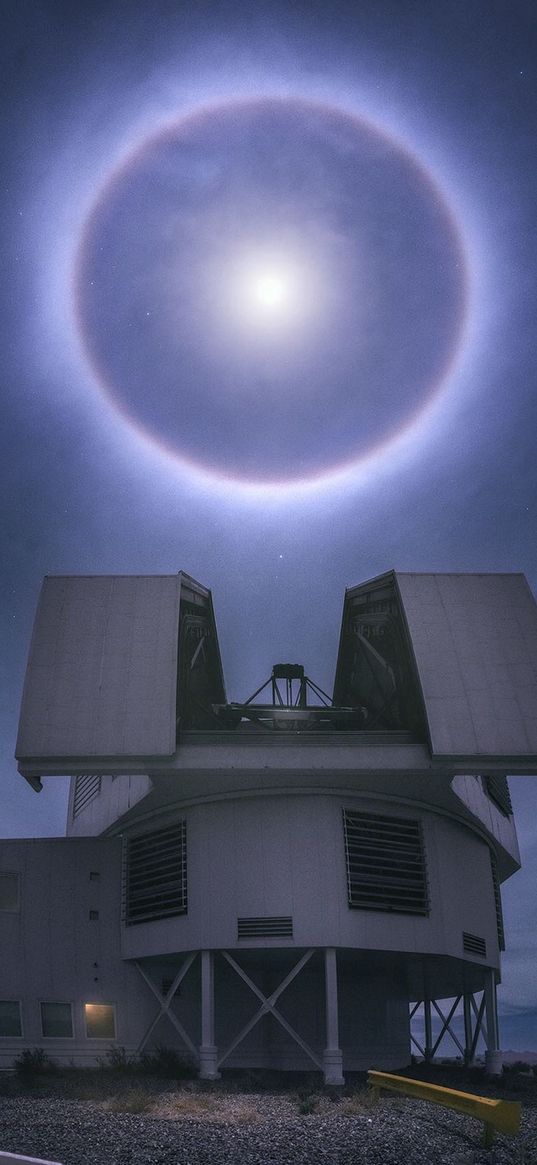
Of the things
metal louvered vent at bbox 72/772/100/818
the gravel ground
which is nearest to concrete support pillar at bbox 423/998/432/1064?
metal louvered vent at bbox 72/772/100/818

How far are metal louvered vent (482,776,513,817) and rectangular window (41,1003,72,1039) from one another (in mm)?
16888

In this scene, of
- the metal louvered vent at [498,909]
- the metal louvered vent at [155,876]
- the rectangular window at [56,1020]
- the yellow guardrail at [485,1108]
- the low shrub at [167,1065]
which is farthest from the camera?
the metal louvered vent at [498,909]

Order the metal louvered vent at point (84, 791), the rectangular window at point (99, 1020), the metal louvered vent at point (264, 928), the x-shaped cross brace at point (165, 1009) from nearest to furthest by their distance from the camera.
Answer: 1. the metal louvered vent at point (264, 928)
2. the x-shaped cross brace at point (165, 1009)
3. the rectangular window at point (99, 1020)
4. the metal louvered vent at point (84, 791)

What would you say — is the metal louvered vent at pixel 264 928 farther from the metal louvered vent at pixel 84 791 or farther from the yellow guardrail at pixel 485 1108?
the yellow guardrail at pixel 485 1108

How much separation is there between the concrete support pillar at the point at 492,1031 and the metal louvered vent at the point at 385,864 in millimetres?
5834

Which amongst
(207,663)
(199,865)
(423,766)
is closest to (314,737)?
(423,766)

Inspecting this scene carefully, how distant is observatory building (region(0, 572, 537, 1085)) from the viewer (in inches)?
987

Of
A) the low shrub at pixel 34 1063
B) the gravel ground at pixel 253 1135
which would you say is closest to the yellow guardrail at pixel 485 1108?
the gravel ground at pixel 253 1135

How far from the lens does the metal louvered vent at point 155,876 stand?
26.7 m

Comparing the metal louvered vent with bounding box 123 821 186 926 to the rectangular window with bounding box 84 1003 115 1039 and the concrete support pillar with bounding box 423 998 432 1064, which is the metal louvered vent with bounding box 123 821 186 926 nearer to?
the rectangular window with bounding box 84 1003 115 1039

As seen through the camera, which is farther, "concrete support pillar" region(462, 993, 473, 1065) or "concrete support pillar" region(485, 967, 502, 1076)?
"concrete support pillar" region(462, 993, 473, 1065)

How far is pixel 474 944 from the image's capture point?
92.0 feet

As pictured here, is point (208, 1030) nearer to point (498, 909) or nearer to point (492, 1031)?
point (492, 1031)

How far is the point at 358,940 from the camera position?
81.6 feet
